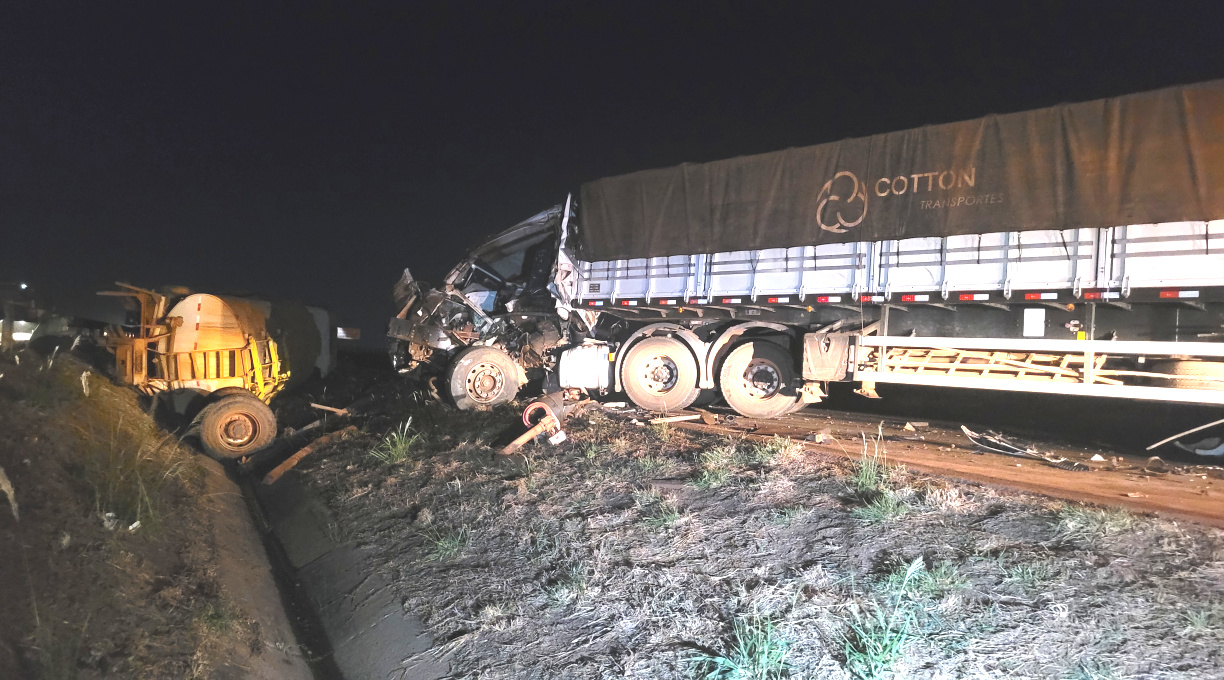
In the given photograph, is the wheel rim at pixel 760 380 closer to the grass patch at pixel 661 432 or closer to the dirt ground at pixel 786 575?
the grass patch at pixel 661 432

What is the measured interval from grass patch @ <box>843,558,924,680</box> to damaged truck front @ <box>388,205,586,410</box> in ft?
22.9

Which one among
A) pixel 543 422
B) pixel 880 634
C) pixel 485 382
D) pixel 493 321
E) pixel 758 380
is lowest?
pixel 880 634

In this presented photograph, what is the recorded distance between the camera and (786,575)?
387cm

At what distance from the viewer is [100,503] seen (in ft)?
15.7

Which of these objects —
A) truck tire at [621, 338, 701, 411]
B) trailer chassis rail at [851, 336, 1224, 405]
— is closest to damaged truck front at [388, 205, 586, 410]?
truck tire at [621, 338, 701, 411]

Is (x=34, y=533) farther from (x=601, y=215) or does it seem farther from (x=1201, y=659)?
(x=601, y=215)

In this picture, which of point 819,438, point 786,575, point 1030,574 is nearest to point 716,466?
point 786,575

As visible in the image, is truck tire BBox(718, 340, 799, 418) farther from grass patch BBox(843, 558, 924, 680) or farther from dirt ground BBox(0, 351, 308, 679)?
dirt ground BBox(0, 351, 308, 679)

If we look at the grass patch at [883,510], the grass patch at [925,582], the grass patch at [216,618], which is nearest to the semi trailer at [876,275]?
the grass patch at [883,510]

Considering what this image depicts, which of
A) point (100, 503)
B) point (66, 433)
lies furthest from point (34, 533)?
point (66, 433)

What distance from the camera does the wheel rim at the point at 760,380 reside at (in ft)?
29.6

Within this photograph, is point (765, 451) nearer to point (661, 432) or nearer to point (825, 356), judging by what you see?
point (661, 432)

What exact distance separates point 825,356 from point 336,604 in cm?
611

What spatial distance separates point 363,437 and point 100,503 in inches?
157
